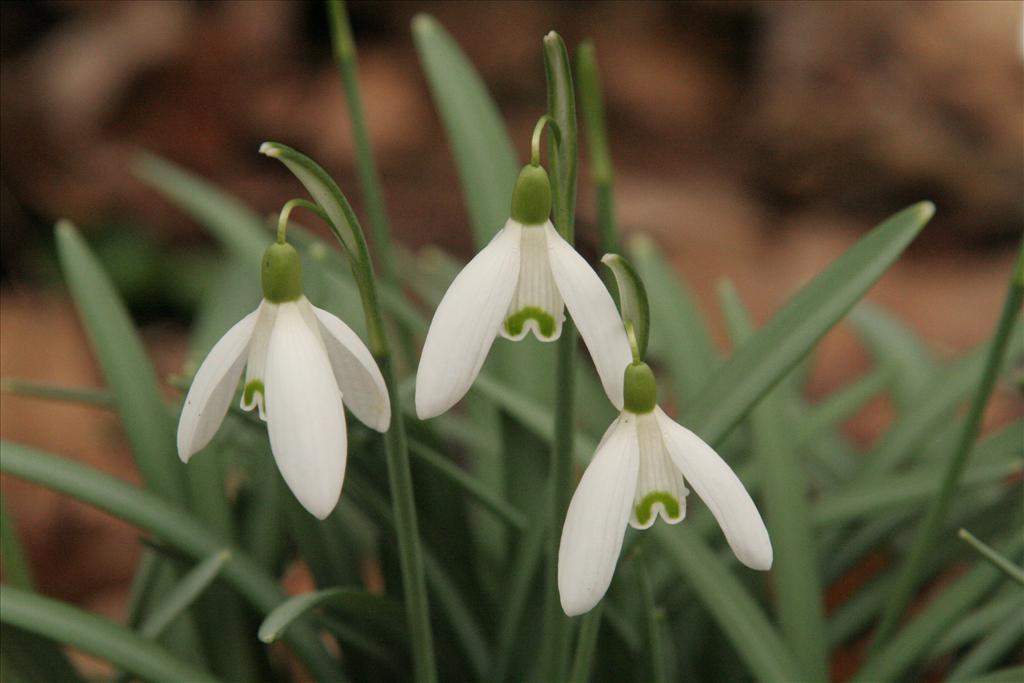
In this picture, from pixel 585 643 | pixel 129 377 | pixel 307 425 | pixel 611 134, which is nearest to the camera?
pixel 307 425

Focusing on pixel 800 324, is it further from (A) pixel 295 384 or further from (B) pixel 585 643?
(A) pixel 295 384

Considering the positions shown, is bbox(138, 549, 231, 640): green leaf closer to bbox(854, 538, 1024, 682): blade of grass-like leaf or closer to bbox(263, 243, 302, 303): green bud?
bbox(263, 243, 302, 303): green bud

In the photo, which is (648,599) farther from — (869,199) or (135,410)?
(869,199)

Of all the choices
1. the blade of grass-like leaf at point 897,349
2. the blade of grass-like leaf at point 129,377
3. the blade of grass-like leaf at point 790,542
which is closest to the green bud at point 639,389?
the blade of grass-like leaf at point 790,542

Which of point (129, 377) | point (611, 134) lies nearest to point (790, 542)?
point (129, 377)

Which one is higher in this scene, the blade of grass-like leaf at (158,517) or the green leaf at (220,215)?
the green leaf at (220,215)

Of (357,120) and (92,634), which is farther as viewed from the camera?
(357,120)

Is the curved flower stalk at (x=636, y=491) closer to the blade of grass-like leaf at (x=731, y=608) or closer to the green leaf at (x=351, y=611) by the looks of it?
the green leaf at (x=351, y=611)
